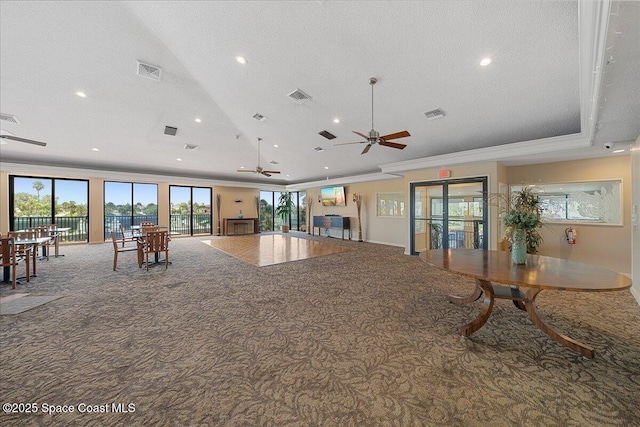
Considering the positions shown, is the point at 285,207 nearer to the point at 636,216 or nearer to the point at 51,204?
the point at 51,204

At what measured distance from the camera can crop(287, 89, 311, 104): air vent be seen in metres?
4.55

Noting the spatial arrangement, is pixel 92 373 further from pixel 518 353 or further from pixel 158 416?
pixel 518 353

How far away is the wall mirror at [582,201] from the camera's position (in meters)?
4.86

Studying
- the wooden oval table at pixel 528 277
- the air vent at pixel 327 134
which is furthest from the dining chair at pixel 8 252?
the wooden oval table at pixel 528 277

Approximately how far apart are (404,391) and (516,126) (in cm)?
542

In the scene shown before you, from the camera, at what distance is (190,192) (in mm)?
11906

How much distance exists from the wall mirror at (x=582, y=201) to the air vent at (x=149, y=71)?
26.7 feet

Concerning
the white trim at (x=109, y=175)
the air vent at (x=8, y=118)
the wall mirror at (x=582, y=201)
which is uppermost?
the air vent at (x=8, y=118)

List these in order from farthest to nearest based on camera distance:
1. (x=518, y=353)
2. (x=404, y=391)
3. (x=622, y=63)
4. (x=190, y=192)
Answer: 1. (x=190, y=192)
2. (x=518, y=353)
3. (x=622, y=63)
4. (x=404, y=391)

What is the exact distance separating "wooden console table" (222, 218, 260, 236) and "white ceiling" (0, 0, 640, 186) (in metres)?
6.11

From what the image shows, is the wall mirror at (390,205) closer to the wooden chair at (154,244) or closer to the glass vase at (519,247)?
the glass vase at (519,247)

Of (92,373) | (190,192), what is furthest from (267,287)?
(190,192)

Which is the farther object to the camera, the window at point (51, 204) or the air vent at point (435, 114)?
the window at point (51, 204)

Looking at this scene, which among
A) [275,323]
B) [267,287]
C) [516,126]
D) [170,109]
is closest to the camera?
[275,323]
